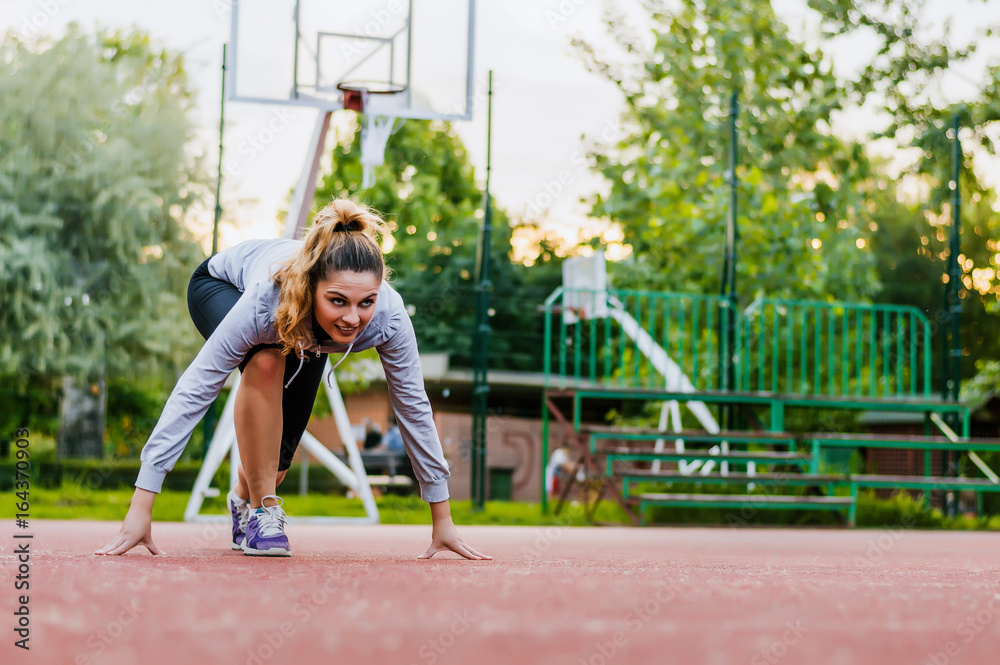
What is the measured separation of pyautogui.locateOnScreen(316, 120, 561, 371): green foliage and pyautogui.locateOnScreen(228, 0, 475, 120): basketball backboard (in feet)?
18.5

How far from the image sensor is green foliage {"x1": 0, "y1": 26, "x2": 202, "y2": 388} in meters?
10.6

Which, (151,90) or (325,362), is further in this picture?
(151,90)

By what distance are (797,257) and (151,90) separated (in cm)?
798

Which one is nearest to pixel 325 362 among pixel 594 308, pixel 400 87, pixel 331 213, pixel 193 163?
pixel 331 213

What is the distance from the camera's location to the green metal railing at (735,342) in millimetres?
7820

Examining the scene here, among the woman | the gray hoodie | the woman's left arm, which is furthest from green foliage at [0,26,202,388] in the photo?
the woman's left arm

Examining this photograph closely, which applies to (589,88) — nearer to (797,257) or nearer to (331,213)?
(797,257)

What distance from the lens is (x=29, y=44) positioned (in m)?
11.7

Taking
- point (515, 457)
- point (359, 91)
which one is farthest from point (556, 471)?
point (359, 91)

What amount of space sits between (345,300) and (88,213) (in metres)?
10.1

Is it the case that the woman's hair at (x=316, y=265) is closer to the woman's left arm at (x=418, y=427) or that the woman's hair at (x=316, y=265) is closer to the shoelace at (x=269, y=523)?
the woman's left arm at (x=418, y=427)

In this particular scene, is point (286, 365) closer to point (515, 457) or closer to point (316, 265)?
point (316, 265)

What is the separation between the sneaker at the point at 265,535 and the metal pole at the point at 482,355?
16.0 ft

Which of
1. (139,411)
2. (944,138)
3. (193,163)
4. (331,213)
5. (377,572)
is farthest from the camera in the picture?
(193,163)
